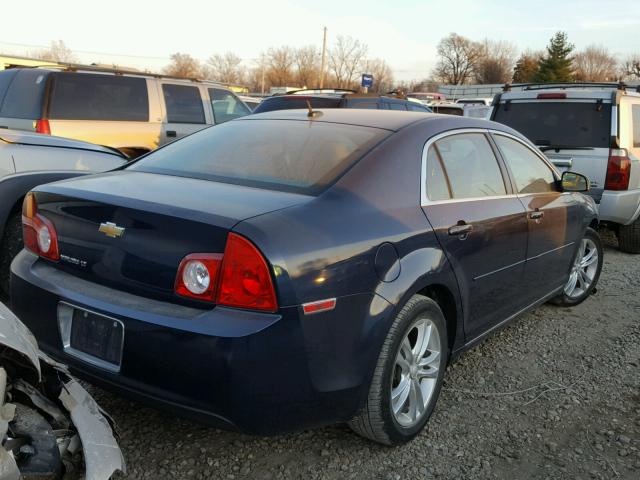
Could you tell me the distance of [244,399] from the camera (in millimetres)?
2223

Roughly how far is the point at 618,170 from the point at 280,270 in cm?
550

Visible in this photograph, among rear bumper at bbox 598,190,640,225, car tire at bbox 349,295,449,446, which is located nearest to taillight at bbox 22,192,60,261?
car tire at bbox 349,295,449,446

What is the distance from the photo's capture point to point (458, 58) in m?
88.7

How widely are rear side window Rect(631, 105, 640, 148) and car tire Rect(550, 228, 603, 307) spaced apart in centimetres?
231

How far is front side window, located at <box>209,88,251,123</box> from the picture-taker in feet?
29.5

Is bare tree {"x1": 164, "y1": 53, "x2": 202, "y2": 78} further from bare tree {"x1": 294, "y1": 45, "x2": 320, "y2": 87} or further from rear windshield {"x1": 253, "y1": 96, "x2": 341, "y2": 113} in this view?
rear windshield {"x1": 253, "y1": 96, "x2": 341, "y2": 113}

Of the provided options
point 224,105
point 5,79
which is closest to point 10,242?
point 5,79

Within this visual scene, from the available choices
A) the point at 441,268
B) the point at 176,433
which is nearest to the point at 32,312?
Answer: the point at 176,433

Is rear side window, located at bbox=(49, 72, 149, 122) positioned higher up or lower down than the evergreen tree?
lower down

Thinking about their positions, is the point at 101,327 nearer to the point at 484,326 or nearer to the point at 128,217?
the point at 128,217

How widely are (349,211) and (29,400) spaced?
1394 millimetres

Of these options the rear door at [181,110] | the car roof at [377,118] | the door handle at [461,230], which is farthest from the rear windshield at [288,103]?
the door handle at [461,230]

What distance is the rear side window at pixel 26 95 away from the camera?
6594 mm

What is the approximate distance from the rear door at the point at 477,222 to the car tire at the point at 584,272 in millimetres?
1363
